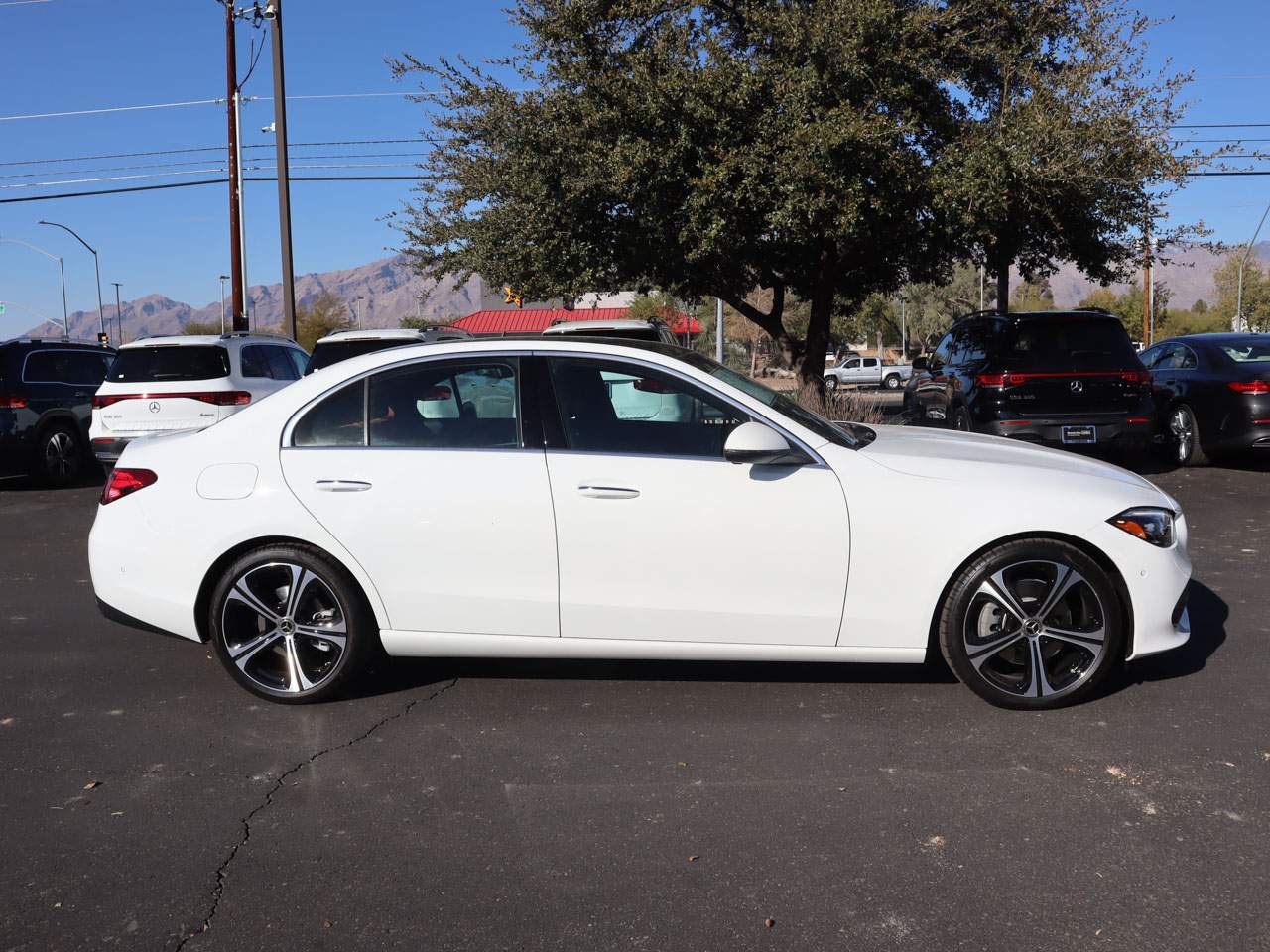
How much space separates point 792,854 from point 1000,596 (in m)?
1.63

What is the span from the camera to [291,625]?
4.84 meters

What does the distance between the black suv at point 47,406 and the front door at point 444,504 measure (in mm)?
9430

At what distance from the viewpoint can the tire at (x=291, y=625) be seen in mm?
4789

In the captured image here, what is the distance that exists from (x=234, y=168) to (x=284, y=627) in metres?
22.0

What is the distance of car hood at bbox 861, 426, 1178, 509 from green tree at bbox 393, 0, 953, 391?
7781 millimetres

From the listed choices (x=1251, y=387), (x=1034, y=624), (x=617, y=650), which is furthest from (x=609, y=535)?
(x=1251, y=387)

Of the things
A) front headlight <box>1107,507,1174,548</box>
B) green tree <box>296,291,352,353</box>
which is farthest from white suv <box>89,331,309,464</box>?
green tree <box>296,291,352,353</box>

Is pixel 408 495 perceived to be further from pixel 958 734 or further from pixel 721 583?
pixel 958 734

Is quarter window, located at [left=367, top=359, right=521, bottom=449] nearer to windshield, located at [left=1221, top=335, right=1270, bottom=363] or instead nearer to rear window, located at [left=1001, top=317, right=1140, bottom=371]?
rear window, located at [left=1001, top=317, right=1140, bottom=371]

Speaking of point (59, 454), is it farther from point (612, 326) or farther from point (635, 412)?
point (635, 412)

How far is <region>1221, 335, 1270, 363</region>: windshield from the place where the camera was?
38.0 ft

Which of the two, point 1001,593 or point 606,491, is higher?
point 606,491

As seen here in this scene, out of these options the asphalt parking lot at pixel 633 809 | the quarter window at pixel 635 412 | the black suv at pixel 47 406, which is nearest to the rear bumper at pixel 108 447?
the black suv at pixel 47 406

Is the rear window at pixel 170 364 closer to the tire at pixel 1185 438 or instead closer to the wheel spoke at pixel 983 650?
the wheel spoke at pixel 983 650
